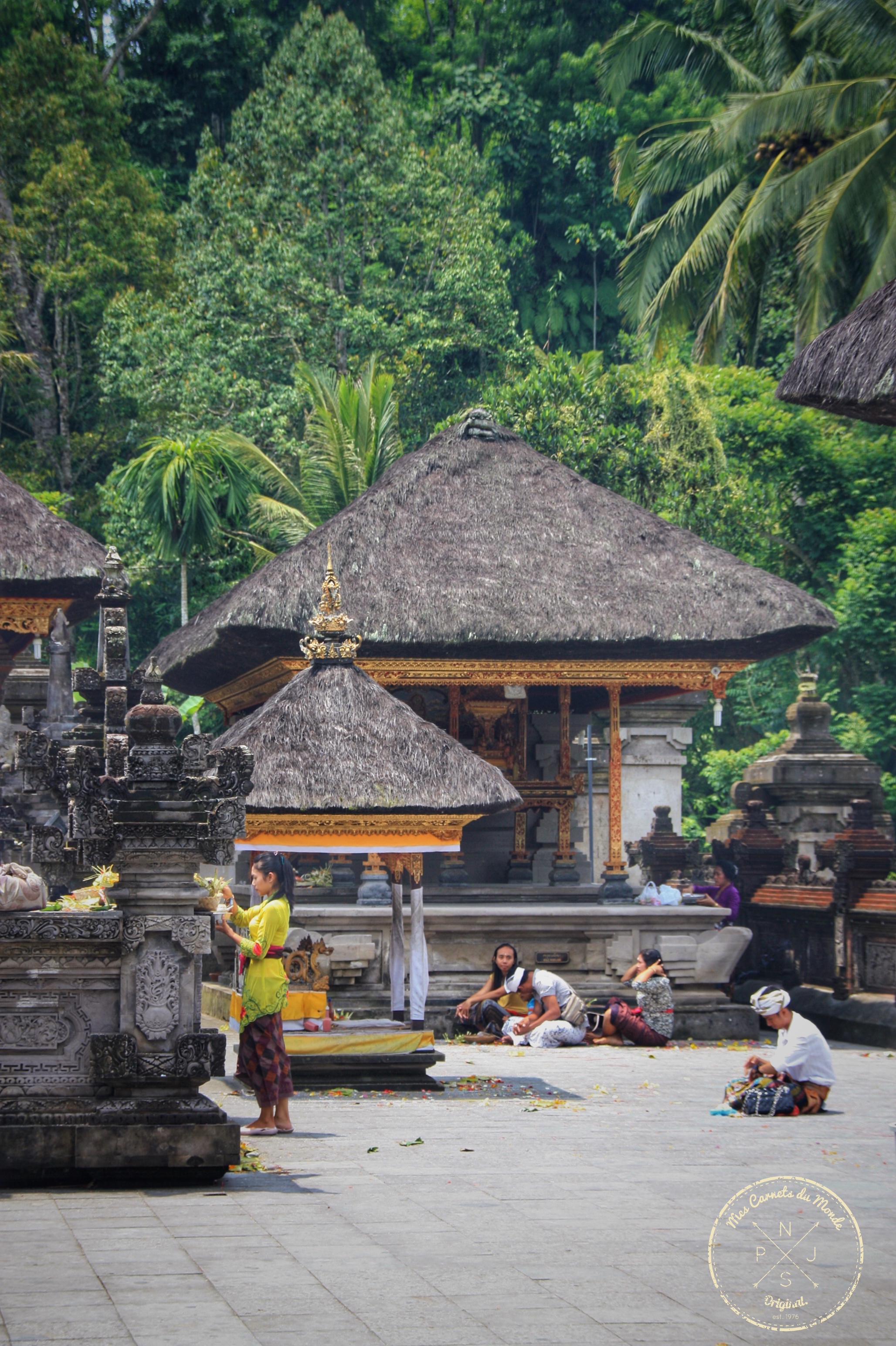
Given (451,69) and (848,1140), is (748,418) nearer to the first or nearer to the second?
(451,69)

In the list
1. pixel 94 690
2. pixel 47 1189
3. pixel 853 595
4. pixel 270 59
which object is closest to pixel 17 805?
pixel 94 690

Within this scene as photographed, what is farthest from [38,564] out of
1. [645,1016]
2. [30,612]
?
[645,1016]

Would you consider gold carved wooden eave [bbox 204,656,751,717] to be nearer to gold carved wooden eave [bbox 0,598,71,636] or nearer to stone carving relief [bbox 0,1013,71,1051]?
gold carved wooden eave [bbox 0,598,71,636]

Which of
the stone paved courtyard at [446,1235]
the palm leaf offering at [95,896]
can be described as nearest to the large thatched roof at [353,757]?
the stone paved courtyard at [446,1235]

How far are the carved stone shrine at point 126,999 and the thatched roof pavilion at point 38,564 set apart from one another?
13511 mm

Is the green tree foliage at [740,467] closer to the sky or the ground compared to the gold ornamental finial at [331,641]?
closer to the sky

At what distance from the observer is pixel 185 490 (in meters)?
27.6

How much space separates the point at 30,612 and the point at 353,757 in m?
10.6

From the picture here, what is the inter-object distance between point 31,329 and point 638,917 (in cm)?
2390

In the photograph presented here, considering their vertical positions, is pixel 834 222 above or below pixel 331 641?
above

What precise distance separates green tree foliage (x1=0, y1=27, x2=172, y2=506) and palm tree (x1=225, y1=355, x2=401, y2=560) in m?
6.60

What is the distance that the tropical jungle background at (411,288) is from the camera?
2473 cm

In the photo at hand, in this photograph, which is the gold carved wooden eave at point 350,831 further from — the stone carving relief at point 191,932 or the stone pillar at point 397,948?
the stone carving relief at point 191,932

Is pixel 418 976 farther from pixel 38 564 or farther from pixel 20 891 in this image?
pixel 38 564
